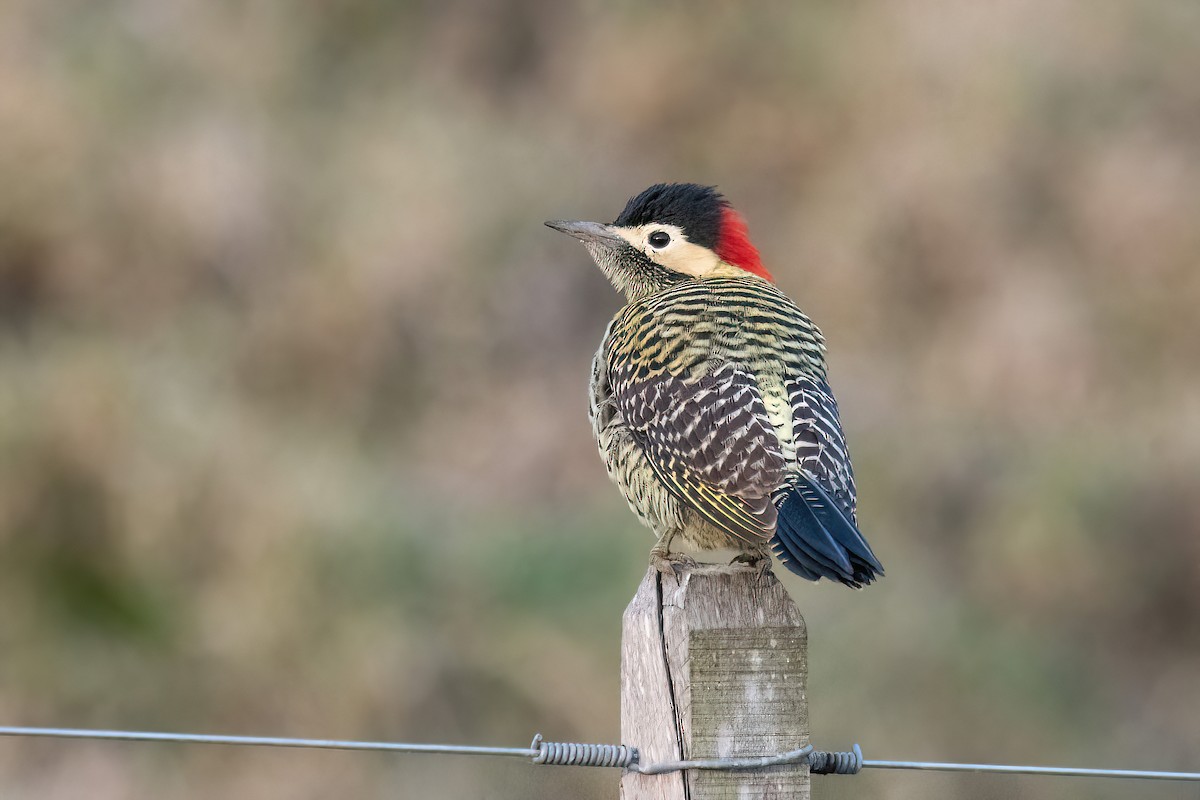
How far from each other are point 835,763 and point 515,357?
7228 millimetres

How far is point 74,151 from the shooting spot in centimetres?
902

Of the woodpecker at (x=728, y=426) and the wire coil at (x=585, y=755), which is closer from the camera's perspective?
the wire coil at (x=585, y=755)

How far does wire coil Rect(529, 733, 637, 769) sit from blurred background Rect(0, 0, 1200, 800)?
3902mm

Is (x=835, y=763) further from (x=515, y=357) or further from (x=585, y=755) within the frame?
(x=515, y=357)

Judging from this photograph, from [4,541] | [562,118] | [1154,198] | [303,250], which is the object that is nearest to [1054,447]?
[1154,198]

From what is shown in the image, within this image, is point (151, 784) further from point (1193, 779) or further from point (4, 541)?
point (1193, 779)

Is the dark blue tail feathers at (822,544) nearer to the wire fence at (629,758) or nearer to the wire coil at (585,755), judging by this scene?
the wire fence at (629,758)

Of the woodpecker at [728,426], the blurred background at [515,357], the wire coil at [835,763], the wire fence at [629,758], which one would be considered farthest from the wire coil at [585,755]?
the blurred background at [515,357]

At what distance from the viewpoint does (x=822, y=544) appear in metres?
2.77

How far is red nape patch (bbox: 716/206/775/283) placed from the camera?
4047 mm

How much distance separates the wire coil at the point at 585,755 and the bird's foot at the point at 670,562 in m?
0.32

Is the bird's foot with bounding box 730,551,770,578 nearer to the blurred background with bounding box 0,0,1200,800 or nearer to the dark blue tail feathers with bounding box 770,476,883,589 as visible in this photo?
the dark blue tail feathers with bounding box 770,476,883,589

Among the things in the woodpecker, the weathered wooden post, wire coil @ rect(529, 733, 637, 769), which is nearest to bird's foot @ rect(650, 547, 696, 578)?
the woodpecker

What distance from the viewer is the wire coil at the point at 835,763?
8.08 ft
